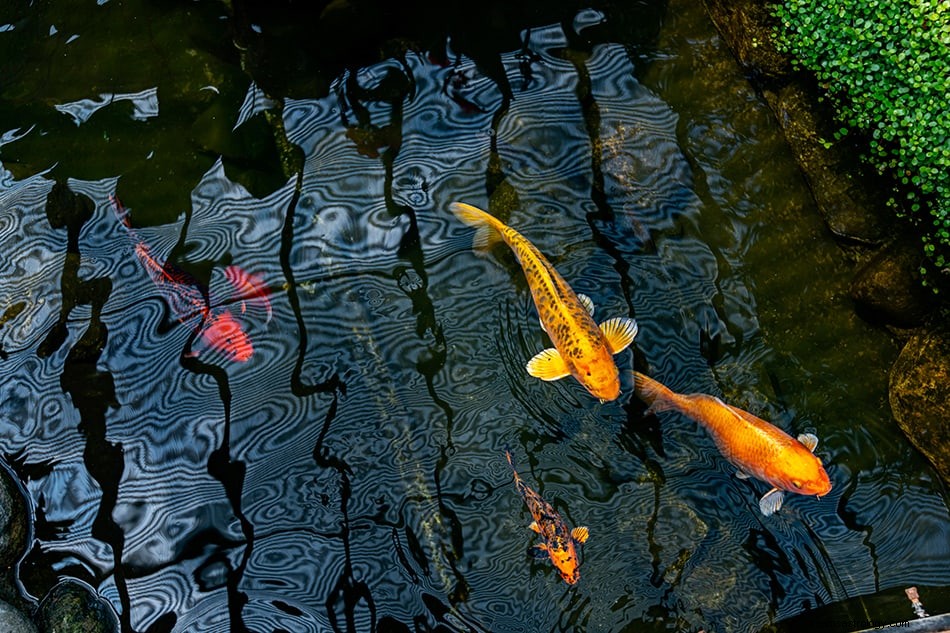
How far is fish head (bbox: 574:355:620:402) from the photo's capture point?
15.3ft

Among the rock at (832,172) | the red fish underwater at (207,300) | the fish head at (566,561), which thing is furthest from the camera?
the red fish underwater at (207,300)

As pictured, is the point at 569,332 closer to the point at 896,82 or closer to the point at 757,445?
the point at 757,445

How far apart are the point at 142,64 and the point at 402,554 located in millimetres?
4481

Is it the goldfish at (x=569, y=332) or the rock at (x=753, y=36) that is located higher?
the rock at (x=753, y=36)

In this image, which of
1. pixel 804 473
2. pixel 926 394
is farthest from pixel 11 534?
pixel 926 394

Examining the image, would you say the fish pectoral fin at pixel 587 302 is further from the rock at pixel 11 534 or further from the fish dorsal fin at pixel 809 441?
the rock at pixel 11 534

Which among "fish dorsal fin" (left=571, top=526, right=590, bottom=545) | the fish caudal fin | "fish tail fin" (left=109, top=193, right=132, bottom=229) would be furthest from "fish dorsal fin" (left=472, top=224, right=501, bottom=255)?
"fish tail fin" (left=109, top=193, right=132, bottom=229)

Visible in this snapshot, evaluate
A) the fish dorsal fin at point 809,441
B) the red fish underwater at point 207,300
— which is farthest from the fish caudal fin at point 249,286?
the fish dorsal fin at point 809,441

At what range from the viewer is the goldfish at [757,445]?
4.33 metres

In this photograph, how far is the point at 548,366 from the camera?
4945 mm

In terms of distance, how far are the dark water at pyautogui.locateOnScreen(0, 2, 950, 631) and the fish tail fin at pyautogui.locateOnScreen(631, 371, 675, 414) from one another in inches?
3.6

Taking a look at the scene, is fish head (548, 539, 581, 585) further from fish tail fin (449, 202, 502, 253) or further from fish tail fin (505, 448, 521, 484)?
fish tail fin (449, 202, 502, 253)

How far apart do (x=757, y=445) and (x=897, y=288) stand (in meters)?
1.52

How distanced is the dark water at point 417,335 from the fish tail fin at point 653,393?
3.6 inches
